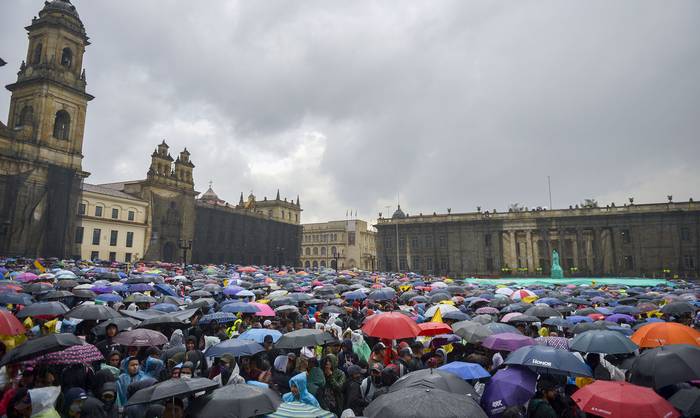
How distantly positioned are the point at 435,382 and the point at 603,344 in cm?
366

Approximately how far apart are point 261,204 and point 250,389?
82.1 metres

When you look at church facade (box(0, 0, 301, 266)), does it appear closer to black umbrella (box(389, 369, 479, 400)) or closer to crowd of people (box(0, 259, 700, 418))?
crowd of people (box(0, 259, 700, 418))

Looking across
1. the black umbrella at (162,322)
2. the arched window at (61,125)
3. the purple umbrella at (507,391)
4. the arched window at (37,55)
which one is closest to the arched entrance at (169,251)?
the arched window at (61,125)

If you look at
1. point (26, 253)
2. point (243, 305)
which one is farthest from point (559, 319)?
point (26, 253)

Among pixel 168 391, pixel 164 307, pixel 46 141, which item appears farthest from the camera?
pixel 46 141

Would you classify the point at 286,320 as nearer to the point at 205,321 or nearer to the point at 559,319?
the point at 205,321

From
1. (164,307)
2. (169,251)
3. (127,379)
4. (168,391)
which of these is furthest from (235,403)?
(169,251)

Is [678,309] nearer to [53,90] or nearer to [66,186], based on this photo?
[66,186]

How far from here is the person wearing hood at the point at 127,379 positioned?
5.92 m

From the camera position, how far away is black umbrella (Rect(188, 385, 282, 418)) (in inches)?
170

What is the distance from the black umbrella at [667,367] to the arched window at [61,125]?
5063cm

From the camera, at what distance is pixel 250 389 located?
183 inches

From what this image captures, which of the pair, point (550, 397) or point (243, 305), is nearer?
point (550, 397)

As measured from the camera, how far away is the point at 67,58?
44156 mm
